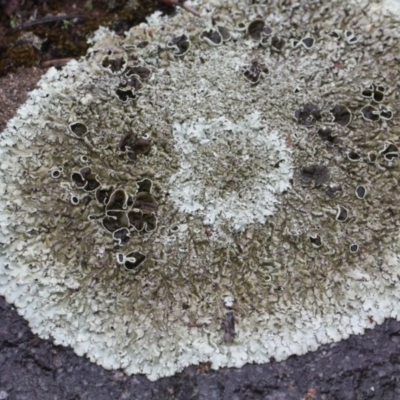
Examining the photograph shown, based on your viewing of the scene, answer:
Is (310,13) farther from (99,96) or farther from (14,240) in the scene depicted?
(14,240)

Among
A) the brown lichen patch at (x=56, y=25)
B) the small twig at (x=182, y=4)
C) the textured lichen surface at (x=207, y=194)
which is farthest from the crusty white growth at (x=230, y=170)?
the brown lichen patch at (x=56, y=25)

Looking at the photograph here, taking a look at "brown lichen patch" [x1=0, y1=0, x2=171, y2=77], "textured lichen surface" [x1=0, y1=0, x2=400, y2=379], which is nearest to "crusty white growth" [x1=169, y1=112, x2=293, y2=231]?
"textured lichen surface" [x1=0, y1=0, x2=400, y2=379]

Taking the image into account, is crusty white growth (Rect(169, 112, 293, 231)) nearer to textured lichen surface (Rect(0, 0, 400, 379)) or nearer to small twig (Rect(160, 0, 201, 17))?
textured lichen surface (Rect(0, 0, 400, 379))

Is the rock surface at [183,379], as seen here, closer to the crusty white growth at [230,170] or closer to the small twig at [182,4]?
the crusty white growth at [230,170]

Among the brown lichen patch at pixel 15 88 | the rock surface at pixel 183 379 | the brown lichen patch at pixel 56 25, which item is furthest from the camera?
the brown lichen patch at pixel 56 25

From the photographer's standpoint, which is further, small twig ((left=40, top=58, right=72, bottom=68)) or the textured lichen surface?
small twig ((left=40, top=58, right=72, bottom=68))

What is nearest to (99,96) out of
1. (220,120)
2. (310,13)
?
(220,120)

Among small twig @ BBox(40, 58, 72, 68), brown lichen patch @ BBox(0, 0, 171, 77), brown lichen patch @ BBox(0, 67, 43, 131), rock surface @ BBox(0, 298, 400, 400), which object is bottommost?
rock surface @ BBox(0, 298, 400, 400)

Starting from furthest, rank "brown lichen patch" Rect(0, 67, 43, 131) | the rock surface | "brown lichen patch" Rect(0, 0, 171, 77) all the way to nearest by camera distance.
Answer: "brown lichen patch" Rect(0, 0, 171, 77), "brown lichen patch" Rect(0, 67, 43, 131), the rock surface
